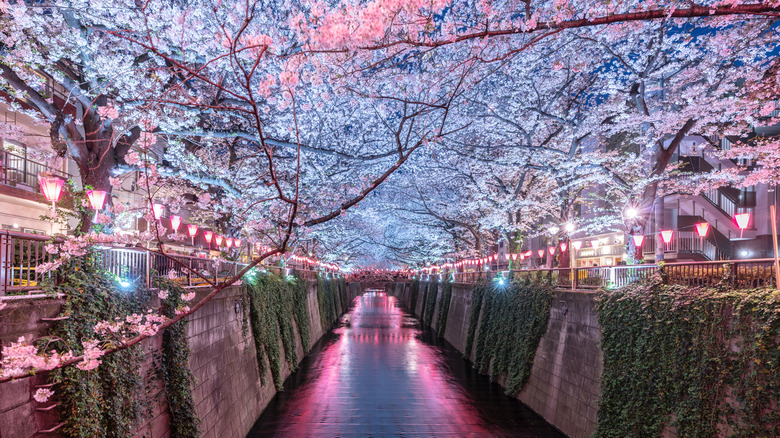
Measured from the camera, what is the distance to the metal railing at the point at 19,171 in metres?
18.6

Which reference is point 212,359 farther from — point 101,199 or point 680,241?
point 680,241

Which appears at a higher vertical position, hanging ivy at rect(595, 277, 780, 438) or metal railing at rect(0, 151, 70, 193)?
metal railing at rect(0, 151, 70, 193)

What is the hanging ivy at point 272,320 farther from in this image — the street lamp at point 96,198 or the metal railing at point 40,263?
the street lamp at point 96,198

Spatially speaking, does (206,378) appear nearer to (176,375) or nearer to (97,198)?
(176,375)

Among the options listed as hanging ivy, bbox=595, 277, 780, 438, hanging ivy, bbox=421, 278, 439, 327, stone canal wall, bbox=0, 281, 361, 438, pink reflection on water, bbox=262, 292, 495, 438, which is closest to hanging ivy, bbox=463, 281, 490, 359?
pink reflection on water, bbox=262, 292, 495, 438

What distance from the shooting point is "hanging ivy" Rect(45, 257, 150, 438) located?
5.49 meters

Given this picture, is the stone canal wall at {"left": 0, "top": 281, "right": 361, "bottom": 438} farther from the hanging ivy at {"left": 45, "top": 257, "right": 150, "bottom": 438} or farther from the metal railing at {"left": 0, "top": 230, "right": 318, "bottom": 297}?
the metal railing at {"left": 0, "top": 230, "right": 318, "bottom": 297}

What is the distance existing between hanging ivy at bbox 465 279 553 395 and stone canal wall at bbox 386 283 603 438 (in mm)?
336

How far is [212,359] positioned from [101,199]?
4.79 m

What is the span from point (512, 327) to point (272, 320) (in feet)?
32.9

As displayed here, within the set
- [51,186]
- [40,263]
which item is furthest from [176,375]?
[51,186]

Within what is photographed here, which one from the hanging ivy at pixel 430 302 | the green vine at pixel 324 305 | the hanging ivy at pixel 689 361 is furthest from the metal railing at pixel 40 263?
the hanging ivy at pixel 430 302

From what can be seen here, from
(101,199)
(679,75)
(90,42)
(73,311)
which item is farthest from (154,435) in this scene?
(679,75)

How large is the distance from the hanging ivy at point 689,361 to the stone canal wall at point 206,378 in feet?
30.7
